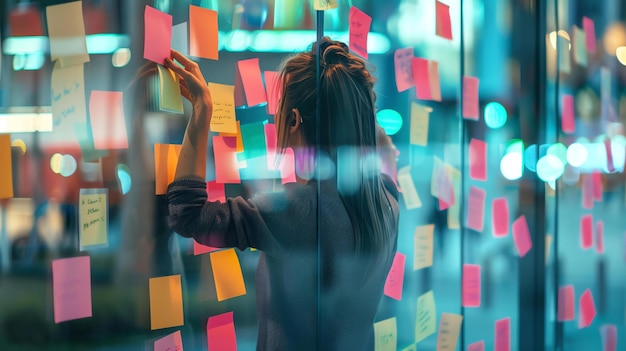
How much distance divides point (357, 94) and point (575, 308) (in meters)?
1.77

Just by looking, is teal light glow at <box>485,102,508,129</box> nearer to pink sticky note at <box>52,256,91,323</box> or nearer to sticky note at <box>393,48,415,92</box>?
sticky note at <box>393,48,415,92</box>

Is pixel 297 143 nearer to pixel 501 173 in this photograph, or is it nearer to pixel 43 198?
pixel 43 198

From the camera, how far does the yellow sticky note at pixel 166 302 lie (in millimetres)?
1993

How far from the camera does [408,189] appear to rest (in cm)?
266

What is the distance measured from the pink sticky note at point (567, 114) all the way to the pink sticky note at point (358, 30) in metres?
1.23

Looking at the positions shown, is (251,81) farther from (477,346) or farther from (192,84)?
(477,346)

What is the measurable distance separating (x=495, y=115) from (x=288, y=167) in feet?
3.77

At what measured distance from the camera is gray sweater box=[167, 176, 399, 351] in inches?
83.7

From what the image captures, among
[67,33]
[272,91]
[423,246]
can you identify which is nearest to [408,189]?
[423,246]

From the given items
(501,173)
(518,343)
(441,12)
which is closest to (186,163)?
(441,12)

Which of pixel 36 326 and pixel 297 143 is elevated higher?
pixel 297 143

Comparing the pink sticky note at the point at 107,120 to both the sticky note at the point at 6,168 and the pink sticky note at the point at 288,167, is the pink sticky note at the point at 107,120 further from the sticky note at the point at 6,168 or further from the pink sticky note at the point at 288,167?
the pink sticky note at the point at 288,167

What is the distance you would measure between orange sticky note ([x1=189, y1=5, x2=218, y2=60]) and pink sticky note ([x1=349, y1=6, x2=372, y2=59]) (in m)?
0.53

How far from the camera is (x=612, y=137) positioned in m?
3.52
